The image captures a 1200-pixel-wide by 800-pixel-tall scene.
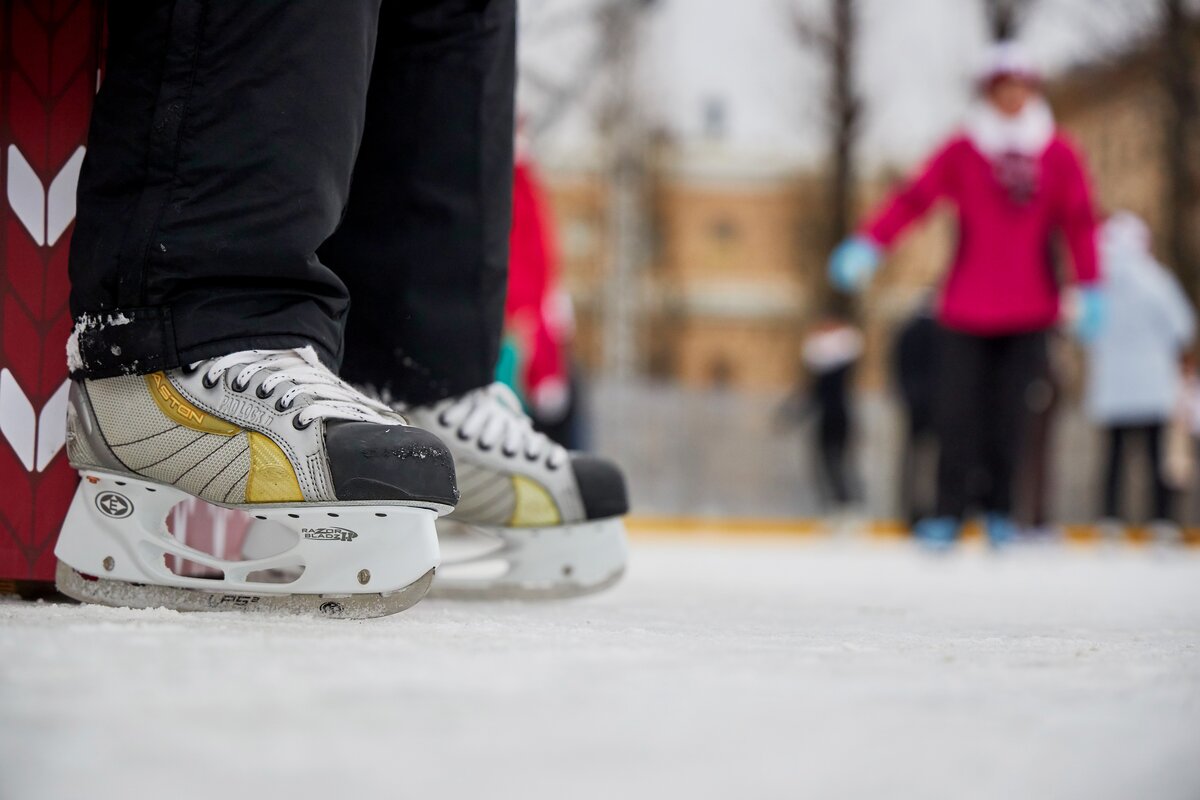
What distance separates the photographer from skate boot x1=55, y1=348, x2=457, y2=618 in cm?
88

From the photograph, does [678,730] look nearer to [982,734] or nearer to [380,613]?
[982,734]

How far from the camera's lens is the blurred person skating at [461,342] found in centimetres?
123

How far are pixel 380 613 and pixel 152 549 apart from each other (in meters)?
0.19

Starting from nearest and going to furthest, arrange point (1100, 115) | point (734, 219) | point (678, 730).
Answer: point (678, 730)
point (1100, 115)
point (734, 219)

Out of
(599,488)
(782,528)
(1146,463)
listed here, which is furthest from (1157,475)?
(599,488)

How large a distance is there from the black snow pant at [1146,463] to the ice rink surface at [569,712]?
4331mm

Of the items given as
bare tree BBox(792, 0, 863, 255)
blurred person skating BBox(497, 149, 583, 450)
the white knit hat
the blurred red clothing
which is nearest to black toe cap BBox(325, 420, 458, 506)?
blurred person skating BBox(497, 149, 583, 450)

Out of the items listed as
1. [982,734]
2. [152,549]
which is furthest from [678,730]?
[152,549]

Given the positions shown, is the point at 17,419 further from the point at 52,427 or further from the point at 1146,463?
the point at 1146,463

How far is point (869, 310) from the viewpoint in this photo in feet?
46.5

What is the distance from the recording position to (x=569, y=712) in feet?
1.63

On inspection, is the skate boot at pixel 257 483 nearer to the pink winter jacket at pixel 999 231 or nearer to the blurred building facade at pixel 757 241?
the pink winter jacket at pixel 999 231

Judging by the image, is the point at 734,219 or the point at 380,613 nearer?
Answer: the point at 380,613

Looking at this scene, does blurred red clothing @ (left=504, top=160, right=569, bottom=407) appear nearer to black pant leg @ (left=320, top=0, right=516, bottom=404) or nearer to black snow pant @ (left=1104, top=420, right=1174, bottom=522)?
black pant leg @ (left=320, top=0, right=516, bottom=404)
